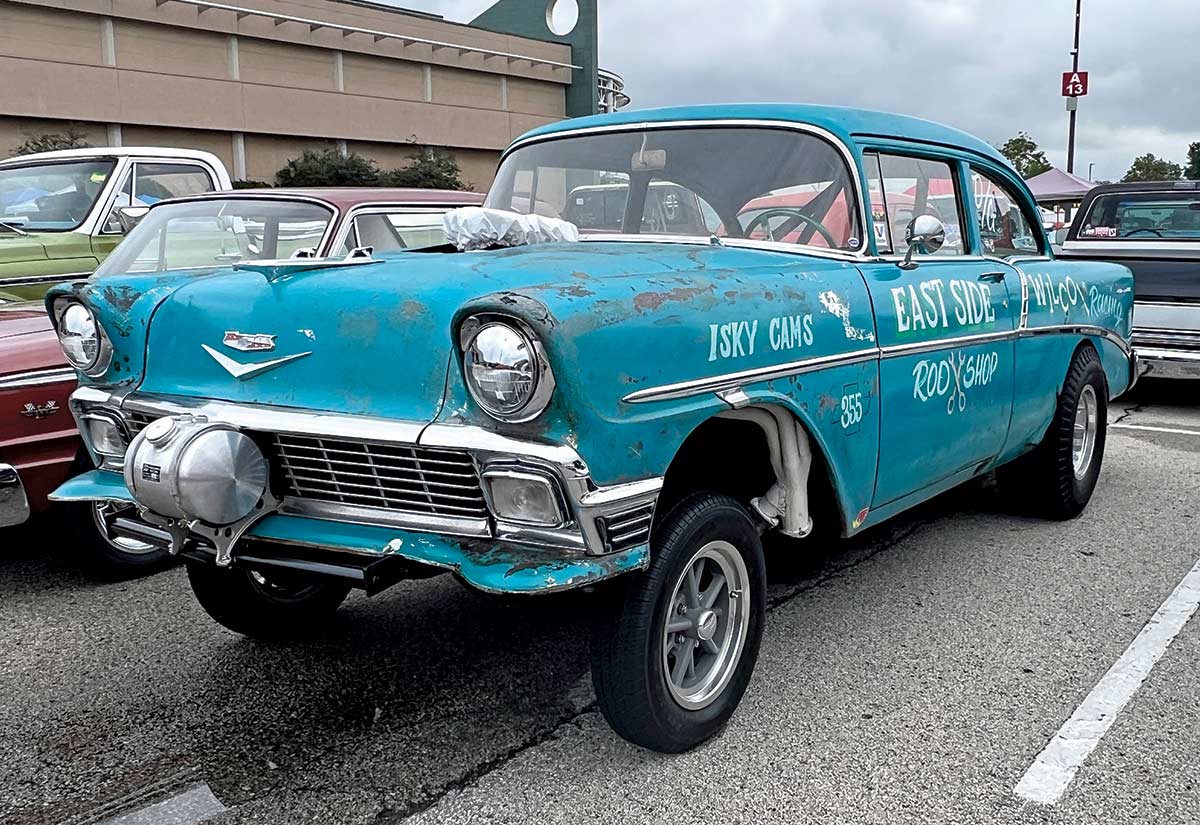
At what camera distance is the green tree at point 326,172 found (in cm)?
3525

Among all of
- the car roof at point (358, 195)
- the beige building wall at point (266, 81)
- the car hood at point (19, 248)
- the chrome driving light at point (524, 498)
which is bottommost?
the chrome driving light at point (524, 498)

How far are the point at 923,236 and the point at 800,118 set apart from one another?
0.60m

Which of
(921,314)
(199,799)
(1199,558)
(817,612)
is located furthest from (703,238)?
(1199,558)

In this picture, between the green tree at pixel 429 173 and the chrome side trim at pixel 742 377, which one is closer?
the chrome side trim at pixel 742 377

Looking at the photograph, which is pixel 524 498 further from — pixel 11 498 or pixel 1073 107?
pixel 1073 107

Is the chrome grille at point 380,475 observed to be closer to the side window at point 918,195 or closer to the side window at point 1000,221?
the side window at point 918,195

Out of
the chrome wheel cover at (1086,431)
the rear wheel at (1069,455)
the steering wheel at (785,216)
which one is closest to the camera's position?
the steering wheel at (785,216)

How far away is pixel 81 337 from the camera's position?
3139 mm

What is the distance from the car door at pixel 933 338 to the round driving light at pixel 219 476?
6.39ft

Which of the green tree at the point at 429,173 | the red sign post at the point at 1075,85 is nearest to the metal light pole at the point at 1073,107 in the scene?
the red sign post at the point at 1075,85

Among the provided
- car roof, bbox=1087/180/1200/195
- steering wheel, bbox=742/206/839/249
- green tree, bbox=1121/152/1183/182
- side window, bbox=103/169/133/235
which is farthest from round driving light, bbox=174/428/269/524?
green tree, bbox=1121/152/1183/182

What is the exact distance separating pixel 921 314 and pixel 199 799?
2.69 meters

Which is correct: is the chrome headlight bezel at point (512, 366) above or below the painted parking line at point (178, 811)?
above

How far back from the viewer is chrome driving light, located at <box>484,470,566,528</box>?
2.40 meters
